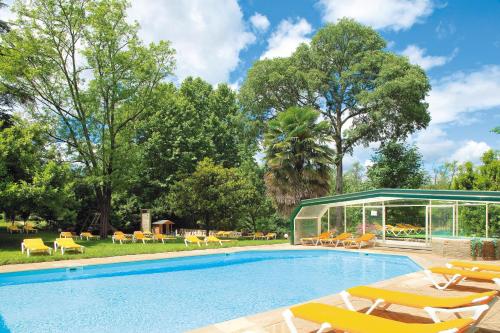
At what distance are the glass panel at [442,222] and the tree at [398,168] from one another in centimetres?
1032

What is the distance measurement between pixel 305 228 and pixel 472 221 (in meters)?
8.13

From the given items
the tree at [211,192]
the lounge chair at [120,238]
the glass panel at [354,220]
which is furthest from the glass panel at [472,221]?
the lounge chair at [120,238]

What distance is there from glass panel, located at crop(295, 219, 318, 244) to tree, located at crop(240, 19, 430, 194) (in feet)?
23.7

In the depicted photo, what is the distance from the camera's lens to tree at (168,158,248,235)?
79.0 feet

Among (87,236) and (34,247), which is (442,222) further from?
(87,236)

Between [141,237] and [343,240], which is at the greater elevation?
[343,240]

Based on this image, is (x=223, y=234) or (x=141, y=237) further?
(x=223, y=234)

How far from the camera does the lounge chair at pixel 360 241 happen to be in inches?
744

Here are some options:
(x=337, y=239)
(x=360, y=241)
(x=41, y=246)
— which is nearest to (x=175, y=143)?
(x=337, y=239)

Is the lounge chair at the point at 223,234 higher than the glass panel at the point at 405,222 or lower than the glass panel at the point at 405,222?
lower

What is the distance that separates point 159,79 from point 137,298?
2003cm

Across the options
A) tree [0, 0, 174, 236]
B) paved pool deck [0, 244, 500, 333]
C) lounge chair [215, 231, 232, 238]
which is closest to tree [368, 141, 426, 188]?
lounge chair [215, 231, 232, 238]

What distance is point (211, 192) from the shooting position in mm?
24125

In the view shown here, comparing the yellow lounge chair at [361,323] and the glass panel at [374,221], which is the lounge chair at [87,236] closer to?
the glass panel at [374,221]
